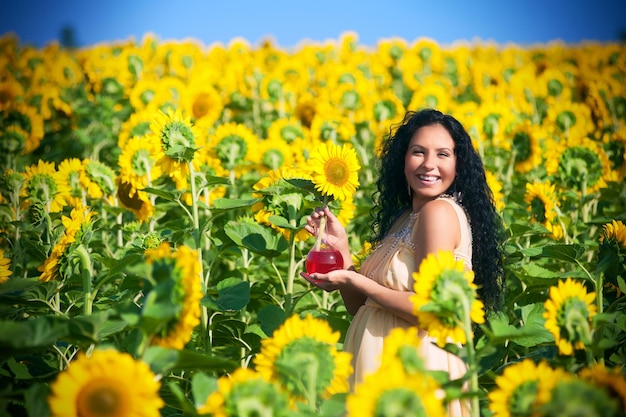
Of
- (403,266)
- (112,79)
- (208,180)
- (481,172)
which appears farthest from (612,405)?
(112,79)

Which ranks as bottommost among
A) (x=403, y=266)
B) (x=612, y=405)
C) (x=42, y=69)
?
(x=612, y=405)

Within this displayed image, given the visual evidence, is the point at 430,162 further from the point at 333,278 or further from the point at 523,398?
the point at 523,398

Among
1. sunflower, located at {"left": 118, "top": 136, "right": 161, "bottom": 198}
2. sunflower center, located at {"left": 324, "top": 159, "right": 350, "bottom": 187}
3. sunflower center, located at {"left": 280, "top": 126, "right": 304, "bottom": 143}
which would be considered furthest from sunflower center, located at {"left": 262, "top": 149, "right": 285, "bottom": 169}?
sunflower center, located at {"left": 324, "top": 159, "right": 350, "bottom": 187}

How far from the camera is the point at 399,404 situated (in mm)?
1094

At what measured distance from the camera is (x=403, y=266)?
1.80m

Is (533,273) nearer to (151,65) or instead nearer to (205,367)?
(205,367)

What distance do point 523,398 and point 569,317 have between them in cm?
22

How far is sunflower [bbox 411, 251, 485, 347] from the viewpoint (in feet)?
4.29

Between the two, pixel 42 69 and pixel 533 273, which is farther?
pixel 42 69

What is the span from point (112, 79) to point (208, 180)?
3.62 meters

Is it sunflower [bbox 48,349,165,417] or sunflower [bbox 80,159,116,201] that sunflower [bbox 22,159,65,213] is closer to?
sunflower [bbox 80,159,116,201]

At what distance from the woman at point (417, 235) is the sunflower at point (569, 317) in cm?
35

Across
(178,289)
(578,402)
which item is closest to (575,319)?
(578,402)

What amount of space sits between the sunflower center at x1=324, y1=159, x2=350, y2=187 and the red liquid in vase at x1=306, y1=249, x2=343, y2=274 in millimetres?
203
